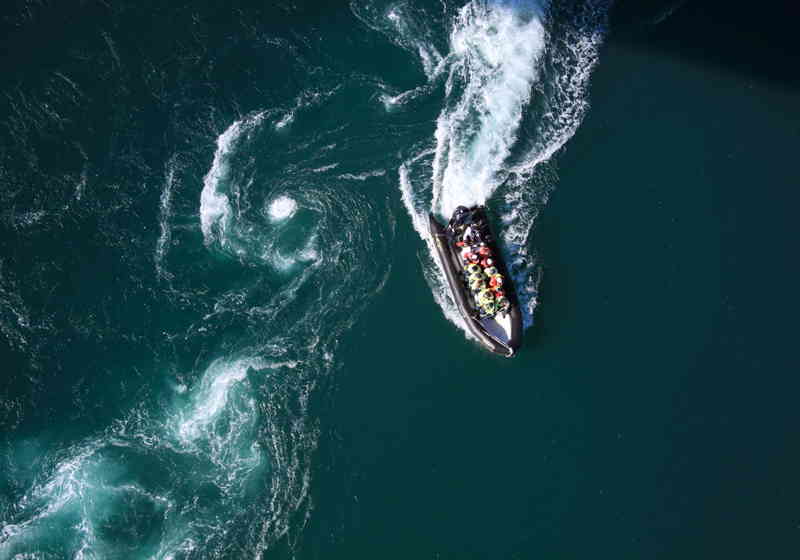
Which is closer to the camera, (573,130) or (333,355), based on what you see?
(333,355)

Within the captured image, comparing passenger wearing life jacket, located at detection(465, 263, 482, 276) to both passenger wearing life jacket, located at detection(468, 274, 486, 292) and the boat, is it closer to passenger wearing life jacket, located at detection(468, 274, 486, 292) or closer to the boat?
the boat

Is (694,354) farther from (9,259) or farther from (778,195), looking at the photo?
(9,259)

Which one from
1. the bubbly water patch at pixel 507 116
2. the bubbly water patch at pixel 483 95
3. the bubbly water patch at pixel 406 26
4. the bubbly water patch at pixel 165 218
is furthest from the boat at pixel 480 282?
the bubbly water patch at pixel 165 218

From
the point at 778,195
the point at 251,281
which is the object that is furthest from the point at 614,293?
the point at 251,281

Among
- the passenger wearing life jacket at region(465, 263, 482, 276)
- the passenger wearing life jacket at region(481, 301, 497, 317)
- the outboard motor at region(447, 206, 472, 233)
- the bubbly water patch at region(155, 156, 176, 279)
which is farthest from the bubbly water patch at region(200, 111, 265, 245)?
the passenger wearing life jacket at region(481, 301, 497, 317)

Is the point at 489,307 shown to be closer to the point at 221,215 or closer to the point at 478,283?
the point at 478,283

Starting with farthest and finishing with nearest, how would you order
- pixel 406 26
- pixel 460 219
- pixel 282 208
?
1. pixel 406 26
2. pixel 282 208
3. pixel 460 219

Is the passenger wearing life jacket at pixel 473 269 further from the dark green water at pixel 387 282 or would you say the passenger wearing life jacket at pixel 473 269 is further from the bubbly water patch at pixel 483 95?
the bubbly water patch at pixel 483 95

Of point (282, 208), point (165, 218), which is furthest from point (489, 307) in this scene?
point (165, 218)
